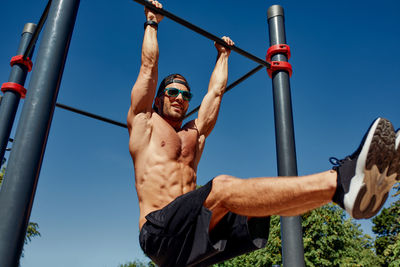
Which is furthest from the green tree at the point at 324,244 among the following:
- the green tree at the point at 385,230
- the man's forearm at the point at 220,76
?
the man's forearm at the point at 220,76

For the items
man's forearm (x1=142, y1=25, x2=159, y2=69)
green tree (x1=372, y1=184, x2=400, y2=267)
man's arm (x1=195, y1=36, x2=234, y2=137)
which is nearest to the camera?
man's forearm (x1=142, y1=25, x2=159, y2=69)

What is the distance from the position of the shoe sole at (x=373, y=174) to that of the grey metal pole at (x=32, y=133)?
165 centimetres

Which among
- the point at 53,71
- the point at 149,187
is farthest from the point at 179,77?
the point at 53,71

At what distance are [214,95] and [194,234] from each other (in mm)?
1922

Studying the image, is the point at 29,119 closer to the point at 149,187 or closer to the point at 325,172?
the point at 149,187

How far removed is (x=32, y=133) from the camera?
1.99m

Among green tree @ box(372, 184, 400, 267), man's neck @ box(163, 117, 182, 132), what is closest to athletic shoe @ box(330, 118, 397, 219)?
man's neck @ box(163, 117, 182, 132)

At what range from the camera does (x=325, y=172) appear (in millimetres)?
1869

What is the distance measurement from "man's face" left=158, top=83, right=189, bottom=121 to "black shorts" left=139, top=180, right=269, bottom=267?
3.83ft

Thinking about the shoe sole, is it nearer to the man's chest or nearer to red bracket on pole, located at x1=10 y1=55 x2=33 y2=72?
the man's chest

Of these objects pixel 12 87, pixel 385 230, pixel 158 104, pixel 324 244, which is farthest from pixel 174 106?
pixel 385 230

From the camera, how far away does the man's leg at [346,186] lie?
1757mm

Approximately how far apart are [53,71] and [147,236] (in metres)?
1.22

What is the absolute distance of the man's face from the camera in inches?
133
